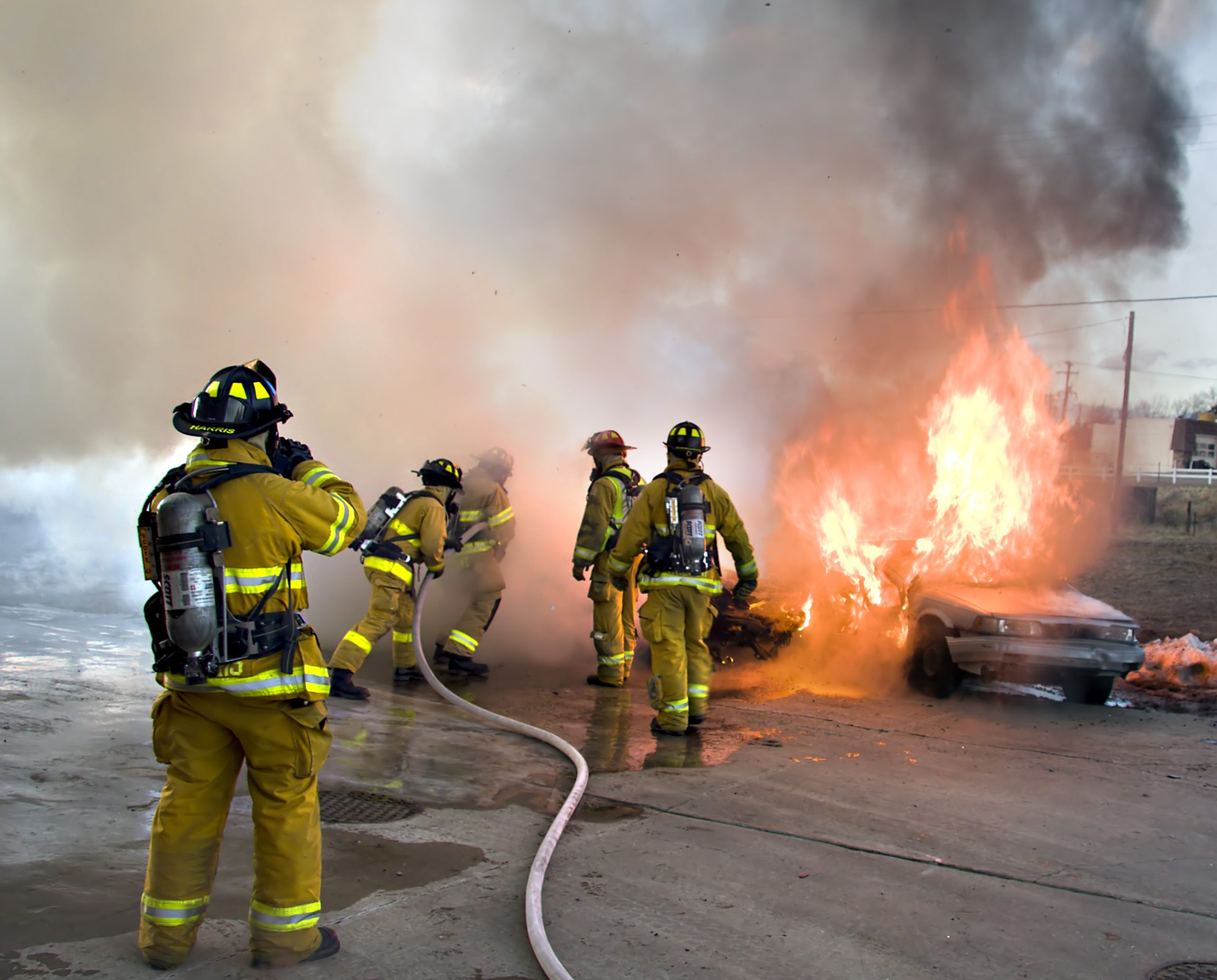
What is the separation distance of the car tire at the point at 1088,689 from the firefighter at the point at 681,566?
8.45 ft

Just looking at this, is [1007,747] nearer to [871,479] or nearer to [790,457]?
[871,479]

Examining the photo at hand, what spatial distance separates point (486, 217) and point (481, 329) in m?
1.24

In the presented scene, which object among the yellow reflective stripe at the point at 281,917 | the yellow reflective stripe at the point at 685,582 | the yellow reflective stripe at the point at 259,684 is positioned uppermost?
the yellow reflective stripe at the point at 685,582

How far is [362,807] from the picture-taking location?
12.3 feet

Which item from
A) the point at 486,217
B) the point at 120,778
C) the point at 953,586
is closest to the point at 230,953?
the point at 120,778

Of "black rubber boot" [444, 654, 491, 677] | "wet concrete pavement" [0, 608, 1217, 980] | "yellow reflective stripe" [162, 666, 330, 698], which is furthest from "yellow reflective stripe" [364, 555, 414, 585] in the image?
"yellow reflective stripe" [162, 666, 330, 698]

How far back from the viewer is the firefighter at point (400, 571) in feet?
19.7

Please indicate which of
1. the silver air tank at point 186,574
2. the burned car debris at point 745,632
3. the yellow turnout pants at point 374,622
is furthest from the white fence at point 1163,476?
the silver air tank at point 186,574

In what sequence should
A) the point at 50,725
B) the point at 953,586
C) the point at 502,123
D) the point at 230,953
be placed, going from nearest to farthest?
the point at 230,953 < the point at 50,725 < the point at 953,586 < the point at 502,123

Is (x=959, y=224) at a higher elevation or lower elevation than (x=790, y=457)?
higher

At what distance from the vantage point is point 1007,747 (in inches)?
205

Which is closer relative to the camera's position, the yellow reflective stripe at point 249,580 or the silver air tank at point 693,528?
the yellow reflective stripe at point 249,580

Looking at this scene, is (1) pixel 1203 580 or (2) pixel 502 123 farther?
(1) pixel 1203 580

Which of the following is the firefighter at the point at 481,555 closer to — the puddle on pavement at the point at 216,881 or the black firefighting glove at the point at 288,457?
the puddle on pavement at the point at 216,881
